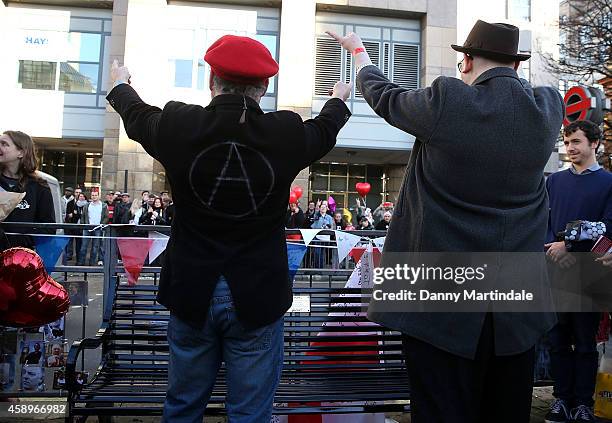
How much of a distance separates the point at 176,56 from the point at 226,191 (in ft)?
71.2

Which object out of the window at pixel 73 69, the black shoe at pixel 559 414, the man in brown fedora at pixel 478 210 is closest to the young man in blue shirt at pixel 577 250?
the black shoe at pixel 559 414

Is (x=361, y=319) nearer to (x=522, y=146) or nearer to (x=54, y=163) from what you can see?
(x=522, y=146)

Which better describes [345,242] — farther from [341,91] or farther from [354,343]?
[341,91]

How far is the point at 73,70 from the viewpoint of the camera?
76.0ft

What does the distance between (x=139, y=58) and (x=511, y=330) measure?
21345 mm

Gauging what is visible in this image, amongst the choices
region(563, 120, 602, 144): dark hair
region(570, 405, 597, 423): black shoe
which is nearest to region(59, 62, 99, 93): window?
region(563, 120, 602, 144): dark hair

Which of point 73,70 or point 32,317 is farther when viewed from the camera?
point 73,70

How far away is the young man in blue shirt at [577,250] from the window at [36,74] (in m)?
23.1

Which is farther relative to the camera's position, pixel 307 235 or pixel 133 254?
pixel 307 235

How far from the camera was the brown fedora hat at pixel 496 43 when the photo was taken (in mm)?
2197

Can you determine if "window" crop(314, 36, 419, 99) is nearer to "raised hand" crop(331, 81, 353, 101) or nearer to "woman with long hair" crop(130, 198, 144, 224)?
"woman with long hair" crop(130, 198, 144, 224)

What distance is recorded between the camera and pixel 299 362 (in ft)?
12.5

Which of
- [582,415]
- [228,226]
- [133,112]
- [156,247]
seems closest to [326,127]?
[228,226]

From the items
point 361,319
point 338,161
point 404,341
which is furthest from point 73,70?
point 404,341
